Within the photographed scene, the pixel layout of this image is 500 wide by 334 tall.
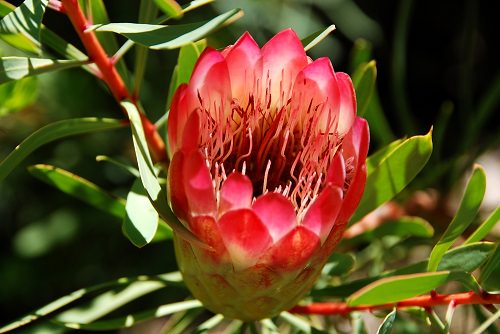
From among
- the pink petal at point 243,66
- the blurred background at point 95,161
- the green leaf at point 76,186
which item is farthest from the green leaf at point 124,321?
the blurred background at point 95,161

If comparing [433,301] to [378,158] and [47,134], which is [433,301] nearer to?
[378,158]

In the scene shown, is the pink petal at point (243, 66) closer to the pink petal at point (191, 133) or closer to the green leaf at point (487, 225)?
the pink petal at point (191, 133)

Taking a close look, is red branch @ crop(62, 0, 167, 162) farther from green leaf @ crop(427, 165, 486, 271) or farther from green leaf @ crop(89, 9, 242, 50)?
green leaf @ crop(427, 165, 486, 271)

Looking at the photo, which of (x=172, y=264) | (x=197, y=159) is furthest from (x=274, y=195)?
(x=172, y=264)

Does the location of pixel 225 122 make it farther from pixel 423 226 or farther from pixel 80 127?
pixel 423 226

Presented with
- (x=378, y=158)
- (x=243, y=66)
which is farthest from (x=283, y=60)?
(x=378, y=158)
